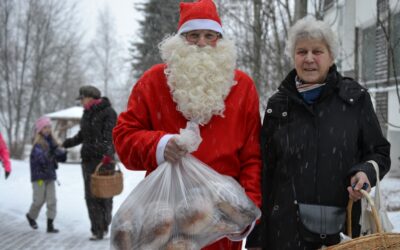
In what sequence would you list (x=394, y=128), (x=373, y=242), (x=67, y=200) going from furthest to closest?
(x=394, y=128)
(x=67, y=200)
(x=373, y=242)

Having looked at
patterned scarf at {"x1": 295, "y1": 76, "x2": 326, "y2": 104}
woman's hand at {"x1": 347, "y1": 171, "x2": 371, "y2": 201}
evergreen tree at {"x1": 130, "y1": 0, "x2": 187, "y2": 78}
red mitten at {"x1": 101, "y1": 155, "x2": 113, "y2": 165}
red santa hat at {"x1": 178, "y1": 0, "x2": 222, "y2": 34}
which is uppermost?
evergreen tree at {"x1": 130, "y1": 0, "x2": 187, "y2": 78}

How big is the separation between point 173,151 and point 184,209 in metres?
0.30

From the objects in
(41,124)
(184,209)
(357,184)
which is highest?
(41,124)

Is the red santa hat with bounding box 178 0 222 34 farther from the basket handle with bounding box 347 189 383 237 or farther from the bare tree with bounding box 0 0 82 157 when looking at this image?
the bare tree with bounding box 0 0 82 157

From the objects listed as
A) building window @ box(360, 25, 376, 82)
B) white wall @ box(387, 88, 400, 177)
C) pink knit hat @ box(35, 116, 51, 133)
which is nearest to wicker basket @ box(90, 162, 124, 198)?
pink knit hat @ box(35, 116, 51, 133)

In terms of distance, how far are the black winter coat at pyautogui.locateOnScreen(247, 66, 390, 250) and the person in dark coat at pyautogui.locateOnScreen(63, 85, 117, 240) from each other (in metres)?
4.30

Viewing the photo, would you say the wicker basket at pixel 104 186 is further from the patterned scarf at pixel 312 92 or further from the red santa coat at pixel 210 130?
the patterned scarf at pixel 312 92

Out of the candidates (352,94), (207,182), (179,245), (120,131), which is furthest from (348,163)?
(120,131)

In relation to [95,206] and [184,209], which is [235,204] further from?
[95,206]

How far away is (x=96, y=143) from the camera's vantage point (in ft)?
22.0

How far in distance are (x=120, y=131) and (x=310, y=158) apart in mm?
1041

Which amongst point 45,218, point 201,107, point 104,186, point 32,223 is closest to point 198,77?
point 201,107

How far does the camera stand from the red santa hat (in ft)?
8.96

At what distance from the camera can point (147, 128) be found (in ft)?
8.95
